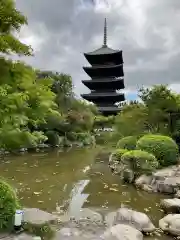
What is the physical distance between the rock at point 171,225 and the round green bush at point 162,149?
584 cm

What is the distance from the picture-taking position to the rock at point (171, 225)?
21.4 feet

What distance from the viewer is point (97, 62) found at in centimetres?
4819

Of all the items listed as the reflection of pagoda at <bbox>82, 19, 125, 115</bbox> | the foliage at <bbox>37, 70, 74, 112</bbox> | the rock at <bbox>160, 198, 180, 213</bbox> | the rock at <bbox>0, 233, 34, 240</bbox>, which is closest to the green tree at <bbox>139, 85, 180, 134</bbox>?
the rock at <bbox>160, 198, 180, 213</bbox>

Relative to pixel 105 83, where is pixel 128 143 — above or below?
below

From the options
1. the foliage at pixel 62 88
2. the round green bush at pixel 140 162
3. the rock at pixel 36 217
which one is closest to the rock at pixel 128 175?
the round green bush at pixel 140 162

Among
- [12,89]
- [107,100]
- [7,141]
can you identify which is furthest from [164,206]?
[107,100]

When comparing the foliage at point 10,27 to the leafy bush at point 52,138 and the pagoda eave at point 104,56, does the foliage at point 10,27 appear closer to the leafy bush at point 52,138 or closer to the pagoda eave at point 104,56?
the leafy bush at point 52,138

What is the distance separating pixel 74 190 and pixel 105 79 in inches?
1521

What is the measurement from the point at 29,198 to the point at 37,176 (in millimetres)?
3859

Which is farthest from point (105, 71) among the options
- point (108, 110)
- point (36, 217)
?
point (36, 217)

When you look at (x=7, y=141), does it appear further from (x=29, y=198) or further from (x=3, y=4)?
(x=29, y=198)

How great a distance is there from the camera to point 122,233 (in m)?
5.79

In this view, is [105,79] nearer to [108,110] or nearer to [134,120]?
[108,110]

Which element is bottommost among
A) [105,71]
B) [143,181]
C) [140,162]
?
[143,181]
